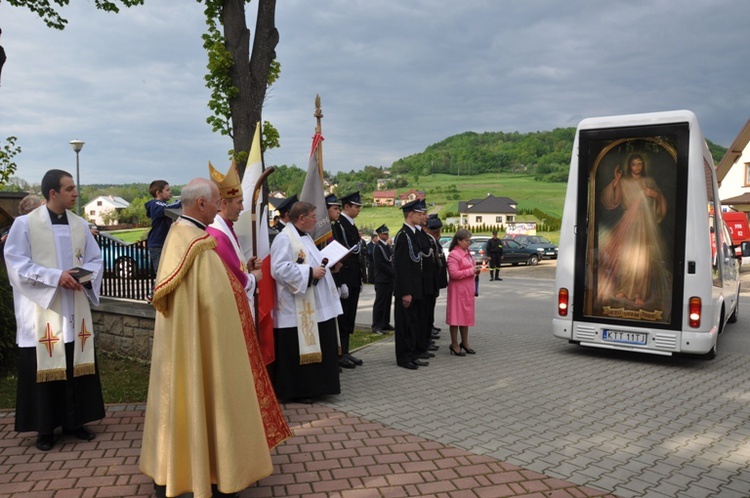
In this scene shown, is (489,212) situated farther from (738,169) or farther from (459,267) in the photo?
(459,267)

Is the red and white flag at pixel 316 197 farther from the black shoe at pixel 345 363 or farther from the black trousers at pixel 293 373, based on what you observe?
the black shoe at pixel 345 363

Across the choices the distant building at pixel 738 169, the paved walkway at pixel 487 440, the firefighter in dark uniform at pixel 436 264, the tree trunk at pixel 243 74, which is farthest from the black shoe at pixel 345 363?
the distant building at pixel 738 169

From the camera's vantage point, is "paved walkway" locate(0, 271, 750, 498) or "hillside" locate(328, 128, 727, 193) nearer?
"paved walkway" locate(0, 271, 750, 498)

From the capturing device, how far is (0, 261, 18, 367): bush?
6.95m

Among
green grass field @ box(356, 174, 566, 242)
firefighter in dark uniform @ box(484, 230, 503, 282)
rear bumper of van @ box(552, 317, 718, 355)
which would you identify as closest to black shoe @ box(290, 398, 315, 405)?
rear bumper of van @ box(552, 317, 718, 355)

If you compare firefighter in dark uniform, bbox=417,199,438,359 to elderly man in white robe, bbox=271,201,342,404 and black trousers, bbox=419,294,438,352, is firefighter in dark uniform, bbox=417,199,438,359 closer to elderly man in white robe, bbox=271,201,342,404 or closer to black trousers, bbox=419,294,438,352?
black trousers, bbox=419,294,438,352

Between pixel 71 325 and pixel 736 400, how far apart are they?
644 cm

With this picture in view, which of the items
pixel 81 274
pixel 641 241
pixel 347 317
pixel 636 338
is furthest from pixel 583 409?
pixel 81 274

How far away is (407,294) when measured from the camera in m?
7.78

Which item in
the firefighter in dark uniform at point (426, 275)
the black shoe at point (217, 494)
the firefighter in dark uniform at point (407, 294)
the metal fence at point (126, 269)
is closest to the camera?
the black shoe at point (217, 494)

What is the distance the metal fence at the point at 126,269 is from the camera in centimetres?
814

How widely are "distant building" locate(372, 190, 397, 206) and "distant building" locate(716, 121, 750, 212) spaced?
68144 mm

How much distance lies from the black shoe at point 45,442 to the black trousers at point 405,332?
4100 millimetres

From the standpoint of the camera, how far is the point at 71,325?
5000 mm
